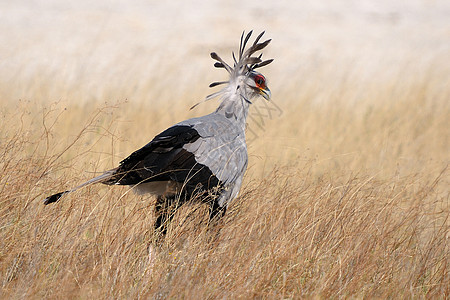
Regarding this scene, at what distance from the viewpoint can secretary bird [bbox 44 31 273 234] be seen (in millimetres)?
4164

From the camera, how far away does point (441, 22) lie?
61.2 feet

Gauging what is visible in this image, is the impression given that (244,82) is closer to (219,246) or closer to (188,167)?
(188,167)

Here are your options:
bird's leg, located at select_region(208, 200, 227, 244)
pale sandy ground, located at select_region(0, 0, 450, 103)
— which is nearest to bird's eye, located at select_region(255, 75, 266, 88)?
bird's leg, located at select_region(208, 200, 227, 244)

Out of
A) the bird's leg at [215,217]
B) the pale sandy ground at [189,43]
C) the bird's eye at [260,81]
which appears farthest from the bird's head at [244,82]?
the pale sandy ground at [189,43]

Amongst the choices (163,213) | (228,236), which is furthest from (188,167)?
(228,236)

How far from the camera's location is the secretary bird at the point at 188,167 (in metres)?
4.16

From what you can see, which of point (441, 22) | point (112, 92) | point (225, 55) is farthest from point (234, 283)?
point (441, 22)

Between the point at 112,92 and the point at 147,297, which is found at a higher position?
the point at 112,92

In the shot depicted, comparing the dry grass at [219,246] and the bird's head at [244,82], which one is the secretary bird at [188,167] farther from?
the bird's head at [244,82]

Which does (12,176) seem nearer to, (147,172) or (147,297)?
(147,172)

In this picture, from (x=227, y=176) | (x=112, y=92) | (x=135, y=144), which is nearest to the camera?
(x=227, y=176)

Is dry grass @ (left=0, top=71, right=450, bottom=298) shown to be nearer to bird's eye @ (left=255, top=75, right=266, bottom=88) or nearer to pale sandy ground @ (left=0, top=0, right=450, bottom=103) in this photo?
bird's eye @ (left=255, top=75, right=266, bottom=88)

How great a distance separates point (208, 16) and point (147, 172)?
48.4 feet

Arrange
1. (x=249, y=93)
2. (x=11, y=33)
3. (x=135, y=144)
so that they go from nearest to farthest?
(x=249, y=93)
(x=135, y=144)
(x=11, y=33)
